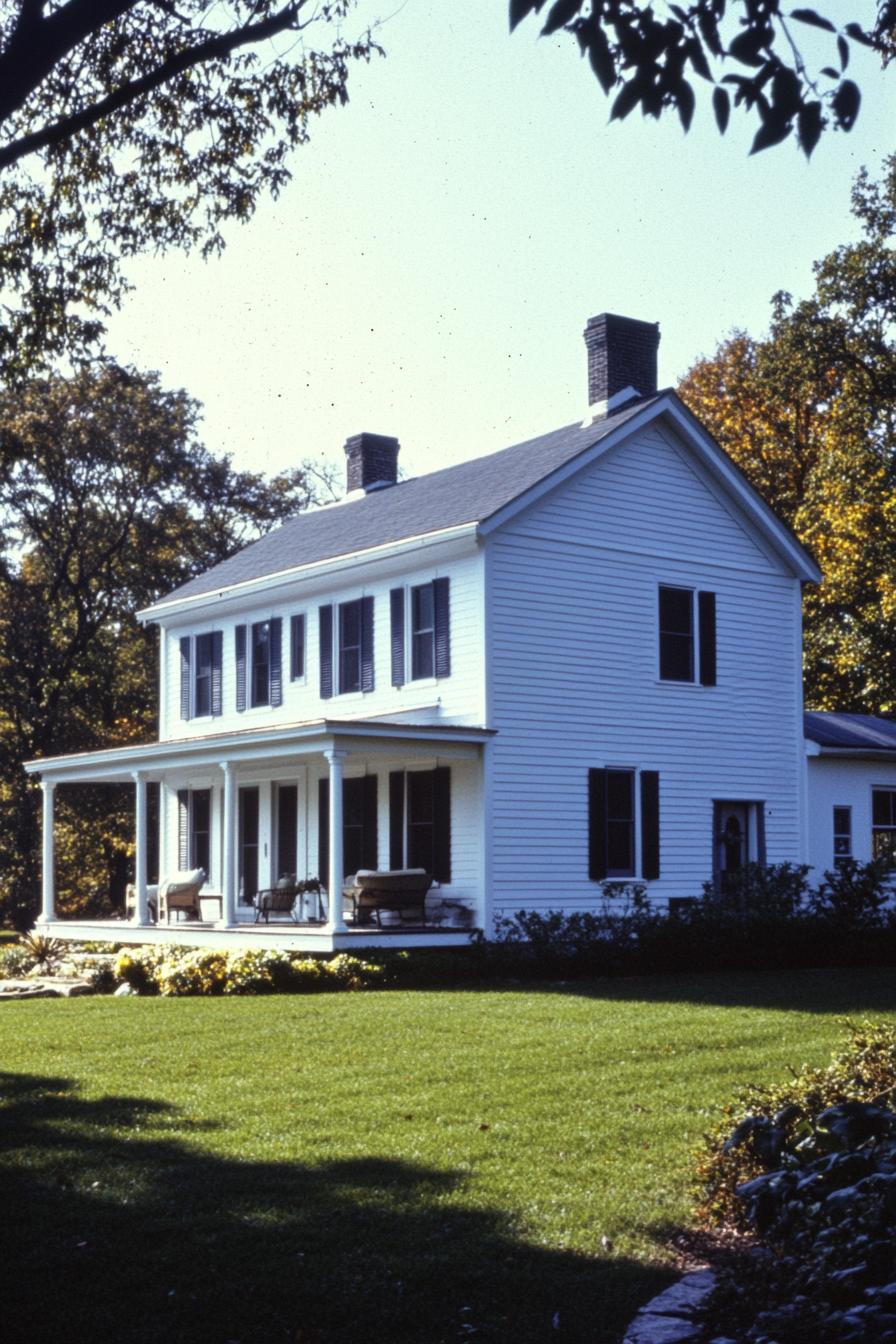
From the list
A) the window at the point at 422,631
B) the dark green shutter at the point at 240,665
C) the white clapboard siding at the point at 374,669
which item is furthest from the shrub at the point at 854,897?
the dark green shutter at the point at 240,665

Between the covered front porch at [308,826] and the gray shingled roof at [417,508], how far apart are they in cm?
312

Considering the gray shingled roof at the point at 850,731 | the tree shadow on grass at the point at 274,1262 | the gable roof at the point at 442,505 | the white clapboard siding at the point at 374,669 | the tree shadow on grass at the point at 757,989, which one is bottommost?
the tree shadow on grass at the point at 757,989

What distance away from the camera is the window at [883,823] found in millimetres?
27172

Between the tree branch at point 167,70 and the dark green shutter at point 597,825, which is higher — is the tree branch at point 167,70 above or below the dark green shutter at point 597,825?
above

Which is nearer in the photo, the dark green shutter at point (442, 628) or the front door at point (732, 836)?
the dark green shutter at point (442, 628)

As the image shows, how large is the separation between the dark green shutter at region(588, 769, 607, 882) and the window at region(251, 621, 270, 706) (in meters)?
6.41

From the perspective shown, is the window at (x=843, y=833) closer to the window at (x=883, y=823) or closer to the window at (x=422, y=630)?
the window at (x=883, y=823)

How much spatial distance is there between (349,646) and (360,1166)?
668 inches

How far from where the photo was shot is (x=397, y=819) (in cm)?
2367

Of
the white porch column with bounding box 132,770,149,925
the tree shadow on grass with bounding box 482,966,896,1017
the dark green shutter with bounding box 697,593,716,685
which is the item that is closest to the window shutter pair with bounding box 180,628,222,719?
the white porch column with bounding box 132,770,149,925

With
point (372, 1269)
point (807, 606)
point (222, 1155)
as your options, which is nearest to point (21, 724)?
point (807, 606)

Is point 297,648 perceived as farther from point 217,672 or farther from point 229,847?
point 229,847

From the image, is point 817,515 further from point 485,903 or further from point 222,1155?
point 222,1155

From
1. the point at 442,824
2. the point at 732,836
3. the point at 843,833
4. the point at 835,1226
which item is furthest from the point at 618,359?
the point at 835,1226
